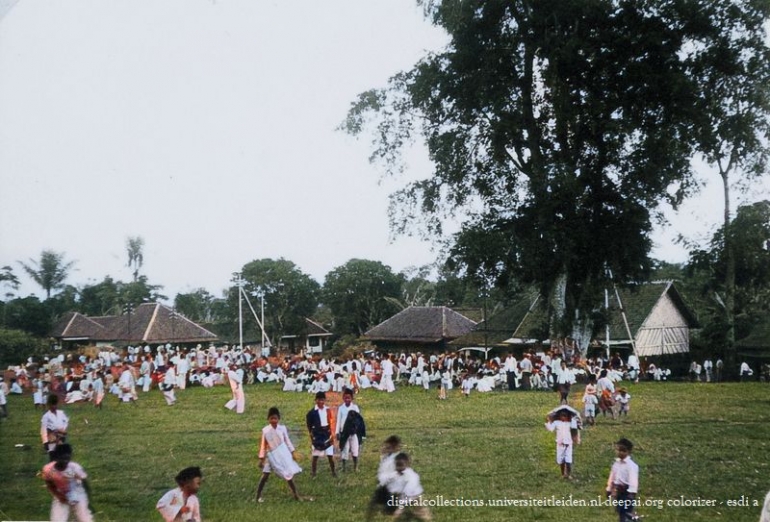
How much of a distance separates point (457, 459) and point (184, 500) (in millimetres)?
3542

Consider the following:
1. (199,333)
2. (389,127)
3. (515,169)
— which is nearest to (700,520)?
(515,169)

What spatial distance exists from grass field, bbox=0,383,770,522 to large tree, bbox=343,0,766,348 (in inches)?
80.6

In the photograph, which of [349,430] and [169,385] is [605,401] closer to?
[349,430]

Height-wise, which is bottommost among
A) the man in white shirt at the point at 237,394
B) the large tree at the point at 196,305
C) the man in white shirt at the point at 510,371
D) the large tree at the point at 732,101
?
the man in white shirt at the point at 237,394

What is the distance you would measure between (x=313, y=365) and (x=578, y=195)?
17.2 feet

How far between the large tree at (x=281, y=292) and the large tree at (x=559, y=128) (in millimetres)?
1640

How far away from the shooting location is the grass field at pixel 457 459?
6.04m

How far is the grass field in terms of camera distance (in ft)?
19.8

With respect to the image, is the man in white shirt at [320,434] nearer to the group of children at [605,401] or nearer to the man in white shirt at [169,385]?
the group of children at [605,401]

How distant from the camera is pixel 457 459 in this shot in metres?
7.31

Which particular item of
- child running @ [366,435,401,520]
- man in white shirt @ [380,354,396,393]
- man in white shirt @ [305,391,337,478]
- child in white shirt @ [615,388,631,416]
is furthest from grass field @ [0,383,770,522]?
man in white shirt @ [380,354,396,393]

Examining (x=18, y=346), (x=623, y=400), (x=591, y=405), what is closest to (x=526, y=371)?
(x=591, y=405)

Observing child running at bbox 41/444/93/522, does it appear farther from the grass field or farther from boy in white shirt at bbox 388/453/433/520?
boy in white shirt at bbox 388/453/433/520

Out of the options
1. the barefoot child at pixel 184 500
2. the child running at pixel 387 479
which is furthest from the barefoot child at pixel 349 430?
the barefoot child at pixel 184 500
